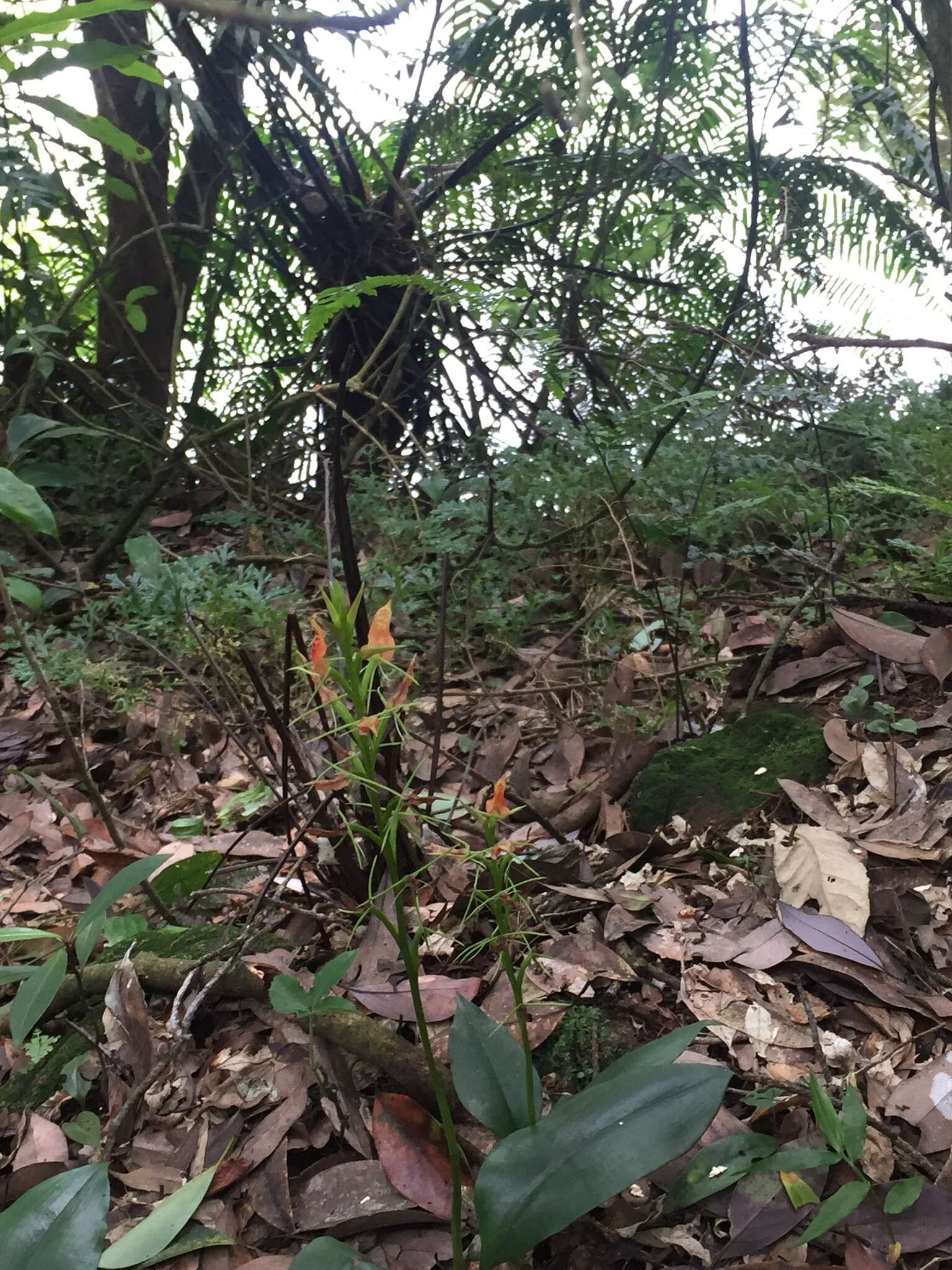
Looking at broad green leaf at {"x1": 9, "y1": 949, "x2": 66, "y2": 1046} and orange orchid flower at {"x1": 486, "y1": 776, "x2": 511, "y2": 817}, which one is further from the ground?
orange orchid flower at {"x1": 486, "y1": 776, "x2": 511, "y2": 817}

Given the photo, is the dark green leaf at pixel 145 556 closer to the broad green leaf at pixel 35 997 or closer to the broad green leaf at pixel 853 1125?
the broad green leaf at pixel 35 997

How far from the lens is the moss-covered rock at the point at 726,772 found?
1459 mm

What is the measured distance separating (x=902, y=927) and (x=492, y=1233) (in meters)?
0.73

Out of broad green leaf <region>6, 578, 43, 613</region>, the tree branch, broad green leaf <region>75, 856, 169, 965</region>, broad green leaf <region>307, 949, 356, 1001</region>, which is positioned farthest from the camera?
the tree branch

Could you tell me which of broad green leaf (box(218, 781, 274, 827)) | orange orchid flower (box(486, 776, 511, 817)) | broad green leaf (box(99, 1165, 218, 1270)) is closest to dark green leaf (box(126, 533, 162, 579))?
broad green leaf (box(218, 781, 274, 827))

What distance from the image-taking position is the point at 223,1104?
1064 mm

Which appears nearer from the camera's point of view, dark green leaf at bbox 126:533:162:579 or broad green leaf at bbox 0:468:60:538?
broad green leaf at bbox 0:468:60:538

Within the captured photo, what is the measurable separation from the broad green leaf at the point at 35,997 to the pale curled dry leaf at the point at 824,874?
98 centimetres

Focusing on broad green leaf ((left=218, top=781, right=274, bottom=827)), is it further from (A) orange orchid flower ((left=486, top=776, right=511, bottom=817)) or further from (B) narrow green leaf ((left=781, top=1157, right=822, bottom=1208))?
(B) narrow green leaf ((left=781, top=1157, right=822, bottom=1208))

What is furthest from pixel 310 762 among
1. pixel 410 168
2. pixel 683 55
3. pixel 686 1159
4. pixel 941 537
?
pixel 410 168

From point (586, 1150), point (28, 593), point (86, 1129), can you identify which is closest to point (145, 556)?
point (28, 593)

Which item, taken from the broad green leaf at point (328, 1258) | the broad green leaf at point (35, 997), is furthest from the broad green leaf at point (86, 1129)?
the broad green leaf at point (328, 1258)

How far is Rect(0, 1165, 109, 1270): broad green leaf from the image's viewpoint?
2.61ft

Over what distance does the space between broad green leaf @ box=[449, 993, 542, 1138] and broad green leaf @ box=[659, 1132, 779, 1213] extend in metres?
0.16
